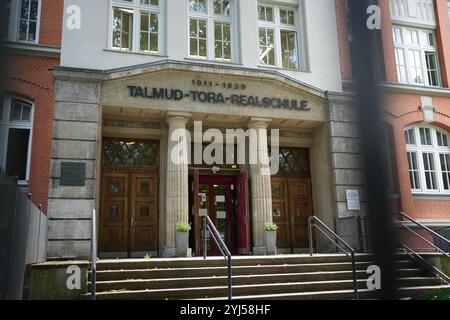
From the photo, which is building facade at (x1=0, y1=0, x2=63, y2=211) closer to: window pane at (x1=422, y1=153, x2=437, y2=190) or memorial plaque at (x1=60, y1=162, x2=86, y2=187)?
memorial plaque at (x1=60, y1=162, x2=86, y2=187)

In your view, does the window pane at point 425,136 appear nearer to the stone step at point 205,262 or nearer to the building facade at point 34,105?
the stone step at point 205,262

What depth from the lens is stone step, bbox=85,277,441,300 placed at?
8.23m

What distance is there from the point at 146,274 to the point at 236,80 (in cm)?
693

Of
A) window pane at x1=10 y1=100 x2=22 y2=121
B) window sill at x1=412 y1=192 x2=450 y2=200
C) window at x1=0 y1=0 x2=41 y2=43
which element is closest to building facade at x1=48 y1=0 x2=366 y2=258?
window at x1=0 y1=0 x2=41 y2=43

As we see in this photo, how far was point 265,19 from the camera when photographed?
600 inches

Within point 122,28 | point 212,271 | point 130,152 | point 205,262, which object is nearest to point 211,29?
point 122,28

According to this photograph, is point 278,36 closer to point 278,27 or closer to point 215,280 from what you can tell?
point 278,27

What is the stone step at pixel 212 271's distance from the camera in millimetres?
9039

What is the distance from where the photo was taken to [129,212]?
521 inches

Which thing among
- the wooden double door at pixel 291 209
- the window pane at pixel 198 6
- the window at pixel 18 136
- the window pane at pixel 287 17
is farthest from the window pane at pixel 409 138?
the window at pixel 18 136

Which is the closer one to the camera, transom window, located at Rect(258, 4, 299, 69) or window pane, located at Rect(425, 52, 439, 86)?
transom window, located at Rect(258, 4, 299, 69)

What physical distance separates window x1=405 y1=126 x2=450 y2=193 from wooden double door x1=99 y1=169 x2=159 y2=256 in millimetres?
9489
